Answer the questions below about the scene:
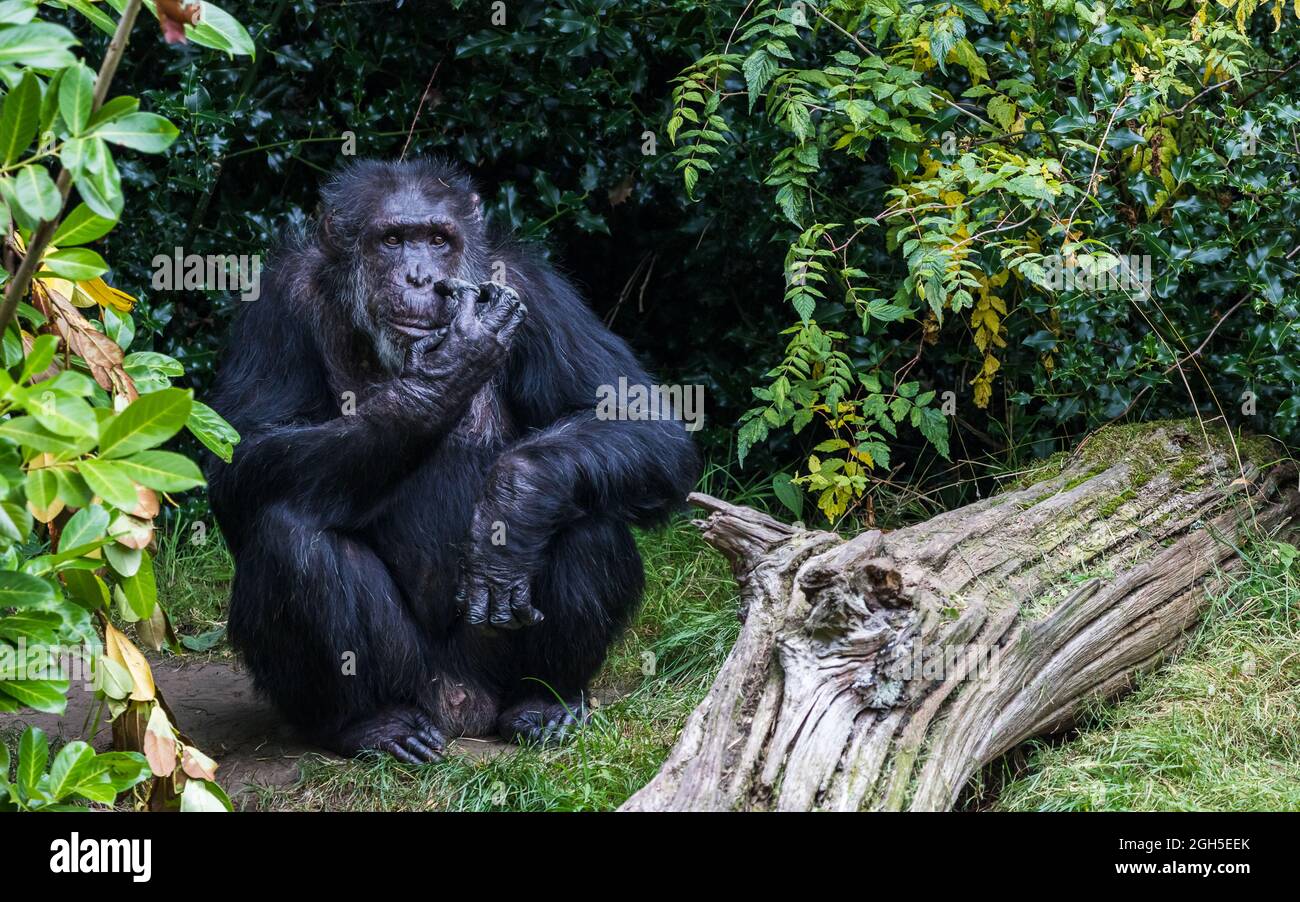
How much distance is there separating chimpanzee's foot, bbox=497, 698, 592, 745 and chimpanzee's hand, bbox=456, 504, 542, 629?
0.39m

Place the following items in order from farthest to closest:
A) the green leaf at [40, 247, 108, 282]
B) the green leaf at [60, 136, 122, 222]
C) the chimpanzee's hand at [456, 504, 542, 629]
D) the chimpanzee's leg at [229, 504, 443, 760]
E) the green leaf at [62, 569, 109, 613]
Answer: the chimpanzee's hand at [456, 504, 542, 629] < the chimpanzee's leg at [229, 504, 443, 760] < the green leaf at [62, 569, 109, 613] < the green leaf at [40, 247, 108, 282] < the green leaf at [60, 136, 122, 222]

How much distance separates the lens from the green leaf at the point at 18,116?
2.80m

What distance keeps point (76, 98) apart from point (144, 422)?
0.64 meters

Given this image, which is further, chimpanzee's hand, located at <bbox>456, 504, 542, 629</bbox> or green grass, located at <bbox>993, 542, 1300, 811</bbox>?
chimpanzee's hand, located at <bbox>456, 504, 542, 629</bbox>

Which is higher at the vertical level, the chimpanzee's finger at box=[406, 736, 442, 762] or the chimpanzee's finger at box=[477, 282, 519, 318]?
the chimpanzee's finger at box=[477, 282, 519, 318]

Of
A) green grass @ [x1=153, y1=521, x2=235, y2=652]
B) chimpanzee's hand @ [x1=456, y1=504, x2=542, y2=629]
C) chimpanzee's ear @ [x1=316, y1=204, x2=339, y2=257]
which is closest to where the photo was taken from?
chimpanzee's hand @ [x1=456, y1=504, x2=542, y2=629]

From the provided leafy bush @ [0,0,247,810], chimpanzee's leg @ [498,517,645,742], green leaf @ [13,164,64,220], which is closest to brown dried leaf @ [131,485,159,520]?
leafy bush @ [0,0,247,810]

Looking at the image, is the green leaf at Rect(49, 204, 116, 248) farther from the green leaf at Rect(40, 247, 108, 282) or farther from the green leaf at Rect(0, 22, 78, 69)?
the green leaf at Rect(0, 22, 78, 69)

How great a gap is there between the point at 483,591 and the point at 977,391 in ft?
8.00

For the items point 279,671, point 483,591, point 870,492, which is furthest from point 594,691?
point 870,492

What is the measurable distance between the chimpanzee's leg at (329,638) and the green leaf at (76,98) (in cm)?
244

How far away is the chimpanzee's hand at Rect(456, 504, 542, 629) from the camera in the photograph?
16.6 ft

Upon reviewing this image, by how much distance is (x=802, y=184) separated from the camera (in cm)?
570

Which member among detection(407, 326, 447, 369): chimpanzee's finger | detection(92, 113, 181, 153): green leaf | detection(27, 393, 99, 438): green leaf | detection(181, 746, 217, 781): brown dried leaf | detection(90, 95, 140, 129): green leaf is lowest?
detection(181, 746, 217, 781): brown dried leaf
